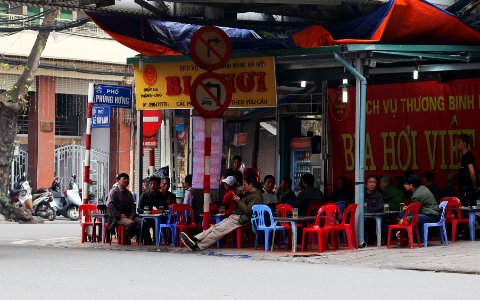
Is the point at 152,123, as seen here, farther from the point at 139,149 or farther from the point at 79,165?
the point at 79,165

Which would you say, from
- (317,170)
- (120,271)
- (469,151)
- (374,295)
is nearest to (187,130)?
(317,170)

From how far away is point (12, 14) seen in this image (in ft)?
137

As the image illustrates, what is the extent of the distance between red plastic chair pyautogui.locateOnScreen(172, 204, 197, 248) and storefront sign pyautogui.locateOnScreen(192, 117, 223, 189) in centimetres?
94

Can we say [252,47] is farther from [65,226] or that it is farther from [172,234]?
[65,226]

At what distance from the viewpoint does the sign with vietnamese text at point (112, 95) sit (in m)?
23.9

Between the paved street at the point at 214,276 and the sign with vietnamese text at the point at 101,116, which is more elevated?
the sign with vietnamese text at the point at 101,116

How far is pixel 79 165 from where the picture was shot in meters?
42.9

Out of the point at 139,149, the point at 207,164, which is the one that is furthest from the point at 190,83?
the point at 207,164

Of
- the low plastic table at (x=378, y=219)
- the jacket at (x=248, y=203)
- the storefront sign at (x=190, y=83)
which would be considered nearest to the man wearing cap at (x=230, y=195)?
the jacket at (x=248, y=203)

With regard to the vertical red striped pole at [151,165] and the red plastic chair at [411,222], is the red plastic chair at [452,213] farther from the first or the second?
the vertical red striped pole at [151,165]

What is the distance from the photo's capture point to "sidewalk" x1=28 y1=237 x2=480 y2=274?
16969 millimetres

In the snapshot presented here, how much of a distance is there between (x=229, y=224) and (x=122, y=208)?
2.74m

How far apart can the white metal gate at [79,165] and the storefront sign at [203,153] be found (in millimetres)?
18577

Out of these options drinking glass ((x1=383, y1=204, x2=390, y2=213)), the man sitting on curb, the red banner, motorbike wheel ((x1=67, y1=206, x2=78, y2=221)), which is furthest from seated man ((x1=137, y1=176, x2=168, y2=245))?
motorbike wheel ((x1=67, y1=206, x2=78, y2=221))
